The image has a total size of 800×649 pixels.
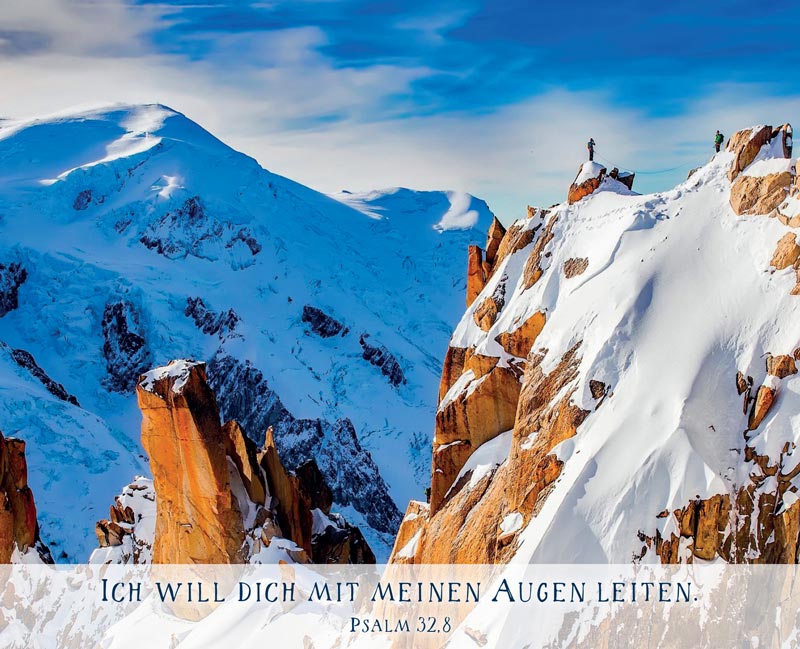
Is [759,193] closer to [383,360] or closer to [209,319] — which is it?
[383,360]

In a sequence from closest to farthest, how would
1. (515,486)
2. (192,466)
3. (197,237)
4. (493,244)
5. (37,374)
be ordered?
1. (515,486)
2. (493,244)
3. (192,466)
4. (37,374)
5. (197,237)

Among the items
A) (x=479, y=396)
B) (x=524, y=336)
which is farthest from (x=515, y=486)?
(x=524, y=336)

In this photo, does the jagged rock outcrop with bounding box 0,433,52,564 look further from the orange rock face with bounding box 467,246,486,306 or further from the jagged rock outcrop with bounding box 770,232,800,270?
the jagged rock outcrop with bounding box 770,232,800,270

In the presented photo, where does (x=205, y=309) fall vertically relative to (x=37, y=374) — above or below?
above

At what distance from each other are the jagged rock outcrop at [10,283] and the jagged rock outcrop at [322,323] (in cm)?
4051

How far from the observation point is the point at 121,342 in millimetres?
131250

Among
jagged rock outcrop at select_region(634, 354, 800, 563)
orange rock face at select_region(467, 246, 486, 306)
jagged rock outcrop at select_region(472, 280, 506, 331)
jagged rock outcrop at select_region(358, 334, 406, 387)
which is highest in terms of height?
orange rock face at select_region(467, 246, 486, 306)

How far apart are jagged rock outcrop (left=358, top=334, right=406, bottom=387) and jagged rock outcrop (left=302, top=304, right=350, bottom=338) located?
3.58m

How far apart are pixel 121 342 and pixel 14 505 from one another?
83.3 meters

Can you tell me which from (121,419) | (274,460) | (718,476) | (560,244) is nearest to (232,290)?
(121,419)

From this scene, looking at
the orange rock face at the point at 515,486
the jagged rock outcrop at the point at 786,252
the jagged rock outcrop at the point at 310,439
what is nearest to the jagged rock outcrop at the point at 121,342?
the jagged rock outcrop at the point at 310,439

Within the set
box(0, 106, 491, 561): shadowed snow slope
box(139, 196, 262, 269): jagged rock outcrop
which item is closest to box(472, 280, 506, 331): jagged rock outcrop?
box(0, 106, 491, 561): shadowed snow slope

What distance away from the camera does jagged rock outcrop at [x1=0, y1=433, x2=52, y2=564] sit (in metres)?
49.7

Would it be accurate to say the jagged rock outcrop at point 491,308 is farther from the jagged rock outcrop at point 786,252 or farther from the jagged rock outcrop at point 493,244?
the jagged rock outcrop at point 786,252
